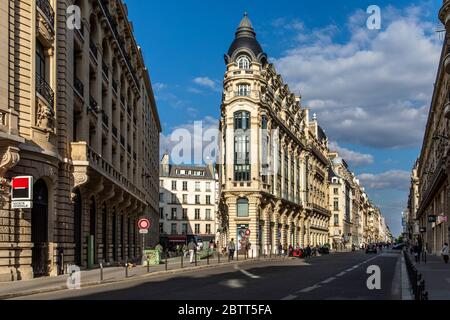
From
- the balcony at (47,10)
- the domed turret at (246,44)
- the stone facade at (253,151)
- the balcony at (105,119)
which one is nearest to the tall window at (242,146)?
the stone facade at (253,151)

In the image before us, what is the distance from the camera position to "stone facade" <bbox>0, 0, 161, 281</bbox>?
23453 millimetres

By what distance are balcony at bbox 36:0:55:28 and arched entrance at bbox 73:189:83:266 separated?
8.90m

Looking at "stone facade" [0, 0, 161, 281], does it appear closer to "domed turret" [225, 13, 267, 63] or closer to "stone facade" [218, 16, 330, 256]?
"stone facade" [218, 16, 330, 256]

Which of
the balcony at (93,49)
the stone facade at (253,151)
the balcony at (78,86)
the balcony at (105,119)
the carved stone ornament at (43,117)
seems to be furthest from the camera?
the stone facade at (253,151)

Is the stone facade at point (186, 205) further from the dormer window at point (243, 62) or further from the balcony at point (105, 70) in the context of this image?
the balcony at point (105, 70)

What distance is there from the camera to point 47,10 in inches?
1067

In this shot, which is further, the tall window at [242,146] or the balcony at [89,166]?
the tall window at [242,146]

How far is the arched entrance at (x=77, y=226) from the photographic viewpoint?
31.9 m

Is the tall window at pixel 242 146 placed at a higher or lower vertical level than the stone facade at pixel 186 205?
higher

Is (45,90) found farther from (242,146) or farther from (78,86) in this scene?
(242,146)

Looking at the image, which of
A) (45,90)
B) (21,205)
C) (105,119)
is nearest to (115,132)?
(105,119)

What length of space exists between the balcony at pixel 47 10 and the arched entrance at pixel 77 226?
890cm

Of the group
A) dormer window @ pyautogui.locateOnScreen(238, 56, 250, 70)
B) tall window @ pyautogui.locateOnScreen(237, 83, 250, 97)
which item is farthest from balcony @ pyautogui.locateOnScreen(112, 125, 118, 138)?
dormer window @ pyautogui.locateOnScreen(238, 56, 250, 70)

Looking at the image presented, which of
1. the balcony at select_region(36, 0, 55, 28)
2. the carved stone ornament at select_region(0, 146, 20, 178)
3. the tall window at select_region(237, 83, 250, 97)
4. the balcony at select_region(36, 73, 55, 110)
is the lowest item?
the carved stone ornament at select_region(0, 146, 20, 178)
